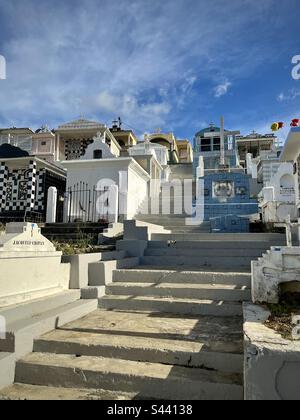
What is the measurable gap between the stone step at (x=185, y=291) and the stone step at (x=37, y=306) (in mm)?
771

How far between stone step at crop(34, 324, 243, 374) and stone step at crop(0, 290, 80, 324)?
38 centimetres

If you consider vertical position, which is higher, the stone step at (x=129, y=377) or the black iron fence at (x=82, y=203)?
the black iron fence at (x=82, y=203)

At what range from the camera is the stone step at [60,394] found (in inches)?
110

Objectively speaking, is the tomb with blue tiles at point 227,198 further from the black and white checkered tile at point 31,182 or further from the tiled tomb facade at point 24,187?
the black and white checkered tile at point 31,182

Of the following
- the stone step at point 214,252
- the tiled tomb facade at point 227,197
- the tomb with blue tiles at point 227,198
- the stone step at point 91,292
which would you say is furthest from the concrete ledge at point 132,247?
the tiled tomb facade at point 227,197

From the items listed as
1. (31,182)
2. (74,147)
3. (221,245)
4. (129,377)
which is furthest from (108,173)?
(74,147)

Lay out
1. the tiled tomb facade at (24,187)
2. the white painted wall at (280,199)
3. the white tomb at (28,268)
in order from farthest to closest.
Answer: the tiled tomb facade at (24,187)
the white painted wall at (280,199)
the white tomb at (28,268)

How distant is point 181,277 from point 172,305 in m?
0.86

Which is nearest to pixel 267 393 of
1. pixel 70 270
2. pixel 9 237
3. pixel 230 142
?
pixel 9 237

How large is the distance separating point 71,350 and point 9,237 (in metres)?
1.62

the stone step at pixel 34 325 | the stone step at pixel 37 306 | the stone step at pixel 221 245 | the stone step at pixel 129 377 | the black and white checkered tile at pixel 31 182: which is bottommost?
the stone step at pixel 129 377

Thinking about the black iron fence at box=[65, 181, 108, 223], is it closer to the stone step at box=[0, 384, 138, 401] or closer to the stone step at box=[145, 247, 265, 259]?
the stone step at box=[145, 247, 265, 259]

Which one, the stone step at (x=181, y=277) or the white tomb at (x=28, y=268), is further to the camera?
the stone step at (x=181, y=277)
